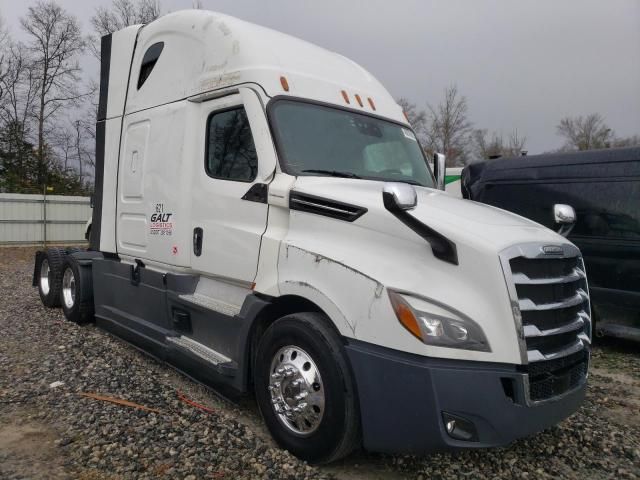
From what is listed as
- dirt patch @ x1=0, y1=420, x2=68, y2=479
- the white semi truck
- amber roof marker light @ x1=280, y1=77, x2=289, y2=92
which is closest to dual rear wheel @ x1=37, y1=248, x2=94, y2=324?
the white semi truck

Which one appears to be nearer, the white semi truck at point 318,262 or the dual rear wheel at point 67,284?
the white semi truck at point 318,262

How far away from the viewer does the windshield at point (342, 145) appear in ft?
12.5

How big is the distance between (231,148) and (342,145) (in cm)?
91

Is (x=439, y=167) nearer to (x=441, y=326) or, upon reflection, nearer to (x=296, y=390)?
(x=441, y=326)

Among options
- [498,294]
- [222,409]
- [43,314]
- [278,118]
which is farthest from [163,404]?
[43,314]

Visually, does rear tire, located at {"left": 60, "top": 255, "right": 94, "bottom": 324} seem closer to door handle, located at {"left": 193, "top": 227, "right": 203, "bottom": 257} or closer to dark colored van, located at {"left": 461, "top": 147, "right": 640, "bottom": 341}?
door handle, located at {"left": 193, "top": 227, "right": 203, "bottom": 257}

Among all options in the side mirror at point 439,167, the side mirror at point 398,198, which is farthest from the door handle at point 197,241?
the side mirror at point 439,167

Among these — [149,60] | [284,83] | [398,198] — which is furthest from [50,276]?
[398,198]

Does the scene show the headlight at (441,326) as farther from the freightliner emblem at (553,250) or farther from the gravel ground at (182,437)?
the gravel ground at (182,437)

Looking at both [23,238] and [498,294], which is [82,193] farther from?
[498,294]

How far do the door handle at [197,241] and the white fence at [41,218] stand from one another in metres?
16.3

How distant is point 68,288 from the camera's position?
7.38 meters

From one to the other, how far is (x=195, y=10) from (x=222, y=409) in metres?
3.67

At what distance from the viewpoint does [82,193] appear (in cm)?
2673
